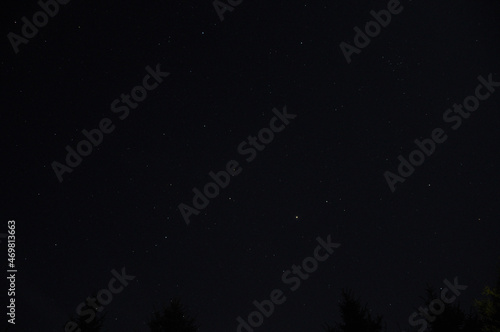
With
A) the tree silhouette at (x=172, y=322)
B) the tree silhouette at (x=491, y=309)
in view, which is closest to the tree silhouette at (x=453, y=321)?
the tree silhouette at (x=491, y=309)

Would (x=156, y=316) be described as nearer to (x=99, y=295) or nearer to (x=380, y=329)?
(x=99, y=295)

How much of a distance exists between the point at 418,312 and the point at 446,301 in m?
1.31

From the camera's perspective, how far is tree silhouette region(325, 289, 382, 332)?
11789 mm

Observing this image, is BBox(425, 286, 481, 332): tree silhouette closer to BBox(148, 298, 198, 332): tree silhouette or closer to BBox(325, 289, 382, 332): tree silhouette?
BBox(325, 289, 382, 332): tree silhouette

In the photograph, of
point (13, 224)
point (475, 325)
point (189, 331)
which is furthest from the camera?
point (13, 224)

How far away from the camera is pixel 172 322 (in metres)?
11.3

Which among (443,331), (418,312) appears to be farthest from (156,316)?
(443,331)

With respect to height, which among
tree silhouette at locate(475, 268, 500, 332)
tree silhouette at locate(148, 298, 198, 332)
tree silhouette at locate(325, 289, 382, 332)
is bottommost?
tree silhouette at locate(475, 268, 500, 332)

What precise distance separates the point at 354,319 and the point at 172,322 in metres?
7.39

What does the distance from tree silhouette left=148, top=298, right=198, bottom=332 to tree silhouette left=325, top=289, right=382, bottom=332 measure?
5918 millimetres

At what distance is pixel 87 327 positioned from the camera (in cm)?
1057

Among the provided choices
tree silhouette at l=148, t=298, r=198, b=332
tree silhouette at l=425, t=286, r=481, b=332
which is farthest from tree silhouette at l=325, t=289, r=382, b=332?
tree silhouette at l=148, t=298, r=198, b=332

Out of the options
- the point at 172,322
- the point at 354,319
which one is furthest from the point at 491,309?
the point at 172,322

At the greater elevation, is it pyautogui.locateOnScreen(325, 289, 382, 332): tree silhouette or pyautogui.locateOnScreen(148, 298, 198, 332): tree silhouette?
pyautogui.locateOnScreen(148, 298, 198, 332): tree silhouette
